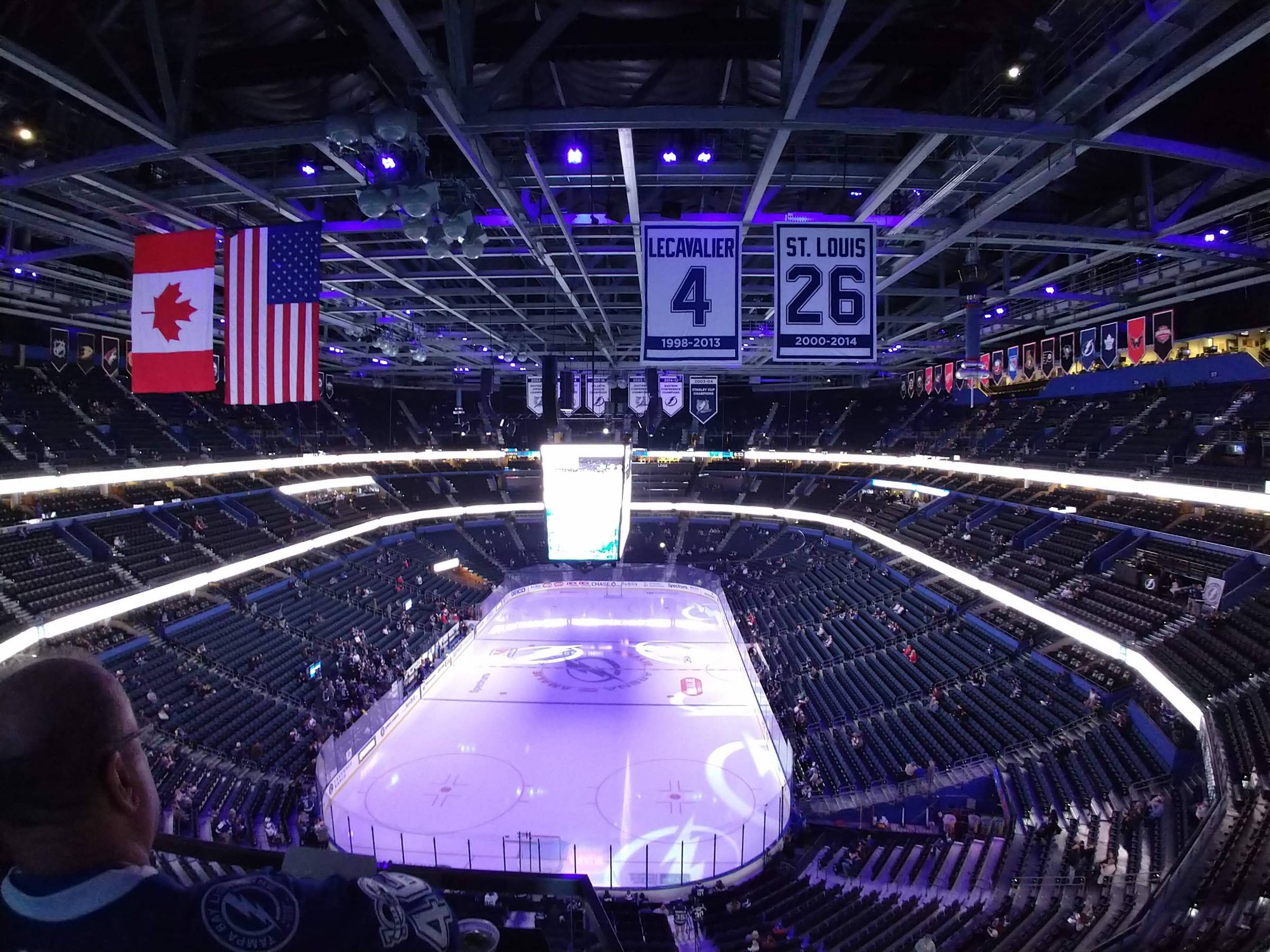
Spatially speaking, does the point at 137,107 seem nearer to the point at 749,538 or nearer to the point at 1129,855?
the point at 1129,855

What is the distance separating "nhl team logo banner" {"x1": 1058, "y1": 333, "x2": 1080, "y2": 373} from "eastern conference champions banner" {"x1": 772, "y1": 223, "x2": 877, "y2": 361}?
52.8 feet

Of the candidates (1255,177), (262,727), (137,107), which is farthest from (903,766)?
(137,107)

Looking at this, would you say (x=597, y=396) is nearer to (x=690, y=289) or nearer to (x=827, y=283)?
(x=690, y=289)

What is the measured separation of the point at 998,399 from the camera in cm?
3061

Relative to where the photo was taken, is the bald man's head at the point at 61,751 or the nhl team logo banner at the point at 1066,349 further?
the nhl team logo banner at the point at 1066,349

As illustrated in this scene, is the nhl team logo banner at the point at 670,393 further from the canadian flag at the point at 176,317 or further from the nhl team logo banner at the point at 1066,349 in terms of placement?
the canadian flag at the point at 176,317

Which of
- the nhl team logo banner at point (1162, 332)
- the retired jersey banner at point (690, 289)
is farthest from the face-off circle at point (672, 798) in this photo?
the nhl team logo banner at point (1162, 332)

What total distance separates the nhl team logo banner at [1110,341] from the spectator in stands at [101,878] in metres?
20.9

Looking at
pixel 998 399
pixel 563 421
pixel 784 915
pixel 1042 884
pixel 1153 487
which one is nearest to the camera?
pixel 1042 884

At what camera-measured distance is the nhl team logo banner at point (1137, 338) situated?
16328 mm

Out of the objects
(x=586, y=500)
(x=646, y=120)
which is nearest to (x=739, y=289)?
(x=646, y=120)

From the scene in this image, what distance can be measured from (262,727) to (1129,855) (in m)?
16.8

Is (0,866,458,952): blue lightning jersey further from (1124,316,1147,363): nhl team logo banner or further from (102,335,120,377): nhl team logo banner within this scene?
(102,335,120,377): nhl team logo banner

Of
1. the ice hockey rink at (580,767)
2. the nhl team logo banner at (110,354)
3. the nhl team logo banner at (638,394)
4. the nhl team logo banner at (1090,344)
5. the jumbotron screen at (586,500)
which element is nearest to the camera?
the ice hockey rink at (580,767)
